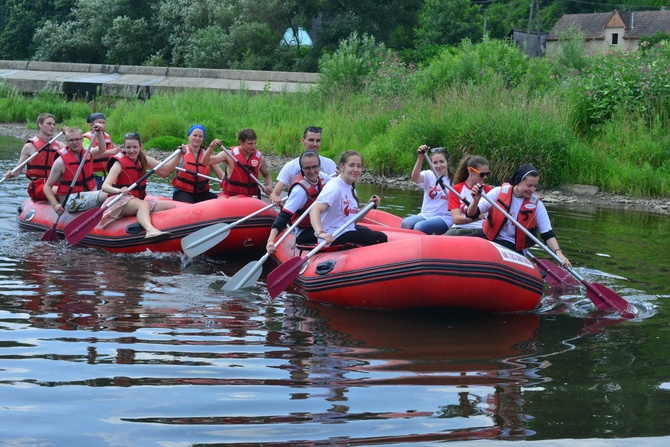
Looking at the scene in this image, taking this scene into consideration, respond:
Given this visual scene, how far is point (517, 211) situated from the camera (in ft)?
22.6

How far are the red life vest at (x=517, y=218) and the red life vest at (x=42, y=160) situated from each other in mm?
4836

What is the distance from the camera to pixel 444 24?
30.9m

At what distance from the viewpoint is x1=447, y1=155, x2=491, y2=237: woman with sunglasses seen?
7352 mm

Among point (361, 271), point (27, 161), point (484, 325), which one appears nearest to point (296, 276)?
point (361, 271)

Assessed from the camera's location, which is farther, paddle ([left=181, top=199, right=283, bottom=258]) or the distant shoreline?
the distant shoreline

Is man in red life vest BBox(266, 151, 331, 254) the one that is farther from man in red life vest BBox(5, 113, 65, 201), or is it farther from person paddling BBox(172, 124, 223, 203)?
man in red life vest BBox(5, 113, 65, 201)

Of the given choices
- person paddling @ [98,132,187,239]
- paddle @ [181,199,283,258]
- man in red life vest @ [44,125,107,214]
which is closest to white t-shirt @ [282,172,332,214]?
paddle @ [181,199,283,258]

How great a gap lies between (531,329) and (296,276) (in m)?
1.79

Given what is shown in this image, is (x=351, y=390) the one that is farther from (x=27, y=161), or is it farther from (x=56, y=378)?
(x=27, y=161)

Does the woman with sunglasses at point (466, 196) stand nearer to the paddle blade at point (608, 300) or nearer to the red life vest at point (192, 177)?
the paddle blade at point (608, 300)

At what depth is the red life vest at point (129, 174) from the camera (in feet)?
29.0

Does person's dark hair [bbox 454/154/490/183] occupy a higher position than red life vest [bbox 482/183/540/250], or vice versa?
person's dark hair [bbox 454/154/490/183]

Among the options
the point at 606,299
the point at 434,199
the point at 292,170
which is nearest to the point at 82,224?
the point at 292,170

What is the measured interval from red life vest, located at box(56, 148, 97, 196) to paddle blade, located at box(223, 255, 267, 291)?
2.88m
